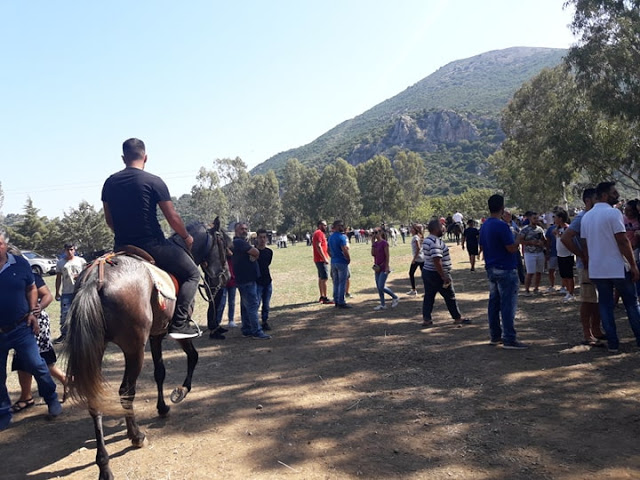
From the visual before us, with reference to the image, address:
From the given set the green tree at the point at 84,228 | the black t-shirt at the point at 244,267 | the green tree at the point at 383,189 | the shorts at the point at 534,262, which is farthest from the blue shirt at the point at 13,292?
the green tree at the point at 383,189

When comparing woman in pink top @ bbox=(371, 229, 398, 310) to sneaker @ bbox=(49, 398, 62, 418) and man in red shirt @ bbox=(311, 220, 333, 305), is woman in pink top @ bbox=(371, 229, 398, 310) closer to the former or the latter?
man in red shirt @ bbox=(311, 220, 333, 305)

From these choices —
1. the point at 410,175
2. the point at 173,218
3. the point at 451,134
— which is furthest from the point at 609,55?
the point at 451,134

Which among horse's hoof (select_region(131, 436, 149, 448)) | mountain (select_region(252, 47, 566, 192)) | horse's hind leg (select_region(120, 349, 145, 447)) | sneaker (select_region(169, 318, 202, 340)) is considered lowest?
horse's hoof (select_region(131, 436, 149, 448))

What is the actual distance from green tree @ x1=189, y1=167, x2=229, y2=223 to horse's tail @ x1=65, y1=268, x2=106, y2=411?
70.4 metres

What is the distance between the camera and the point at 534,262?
10.8 m

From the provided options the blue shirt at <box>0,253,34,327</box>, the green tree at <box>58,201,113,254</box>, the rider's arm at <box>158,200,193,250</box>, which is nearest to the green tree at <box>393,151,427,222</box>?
the green tree at <box>58,201,113,254</box>

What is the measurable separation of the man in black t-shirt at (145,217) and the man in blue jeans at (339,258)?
579cm

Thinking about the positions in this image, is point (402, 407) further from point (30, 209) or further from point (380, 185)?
point (380, 185)

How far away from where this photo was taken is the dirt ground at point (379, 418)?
355 centimetres

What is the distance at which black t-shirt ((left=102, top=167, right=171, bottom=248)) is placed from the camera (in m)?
4.27

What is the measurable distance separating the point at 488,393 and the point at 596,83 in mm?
15033

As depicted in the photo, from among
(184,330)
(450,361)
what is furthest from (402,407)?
(184,330)

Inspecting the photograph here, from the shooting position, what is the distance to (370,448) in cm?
381

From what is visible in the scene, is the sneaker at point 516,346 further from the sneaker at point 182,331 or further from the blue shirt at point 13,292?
the blue shirt at point 13,292
